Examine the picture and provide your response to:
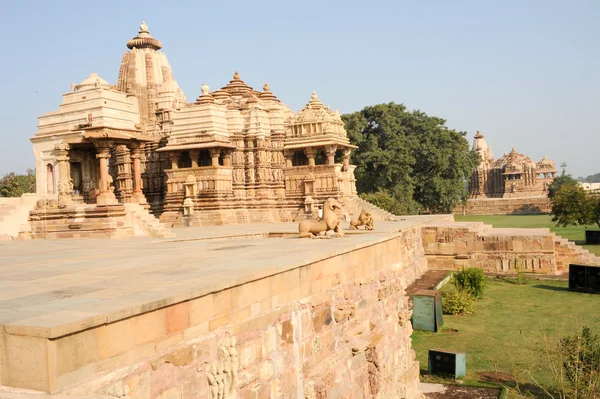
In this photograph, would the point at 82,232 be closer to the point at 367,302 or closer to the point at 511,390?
the point at 367,302

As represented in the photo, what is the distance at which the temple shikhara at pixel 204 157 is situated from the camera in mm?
20391

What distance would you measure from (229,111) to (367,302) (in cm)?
1736

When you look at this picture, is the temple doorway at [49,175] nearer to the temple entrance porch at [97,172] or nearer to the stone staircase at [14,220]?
the temple entrance porch at [97,172]

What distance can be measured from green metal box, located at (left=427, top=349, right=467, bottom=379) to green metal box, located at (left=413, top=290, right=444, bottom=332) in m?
2.80

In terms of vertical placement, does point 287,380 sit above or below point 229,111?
below

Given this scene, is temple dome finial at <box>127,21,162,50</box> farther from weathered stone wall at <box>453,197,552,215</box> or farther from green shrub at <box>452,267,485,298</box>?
weathered stone wall at <box>453,197,552,215</box>

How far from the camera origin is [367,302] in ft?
25.2

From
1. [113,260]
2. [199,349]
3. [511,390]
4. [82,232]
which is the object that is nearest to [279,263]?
[199,349]

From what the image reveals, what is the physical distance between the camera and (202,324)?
424 centimetres

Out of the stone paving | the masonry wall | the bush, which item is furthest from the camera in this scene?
the bush

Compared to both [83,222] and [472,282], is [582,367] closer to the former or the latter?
[472,282]

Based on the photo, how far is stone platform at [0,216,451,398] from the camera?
321cm

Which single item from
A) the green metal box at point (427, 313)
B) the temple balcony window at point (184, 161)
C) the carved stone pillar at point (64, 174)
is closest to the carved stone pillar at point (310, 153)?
the temple balcony window at point (184, 161)

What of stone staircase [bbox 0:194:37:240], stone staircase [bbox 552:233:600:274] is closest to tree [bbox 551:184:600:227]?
stone staircase [bbox 552:233:600:274]
